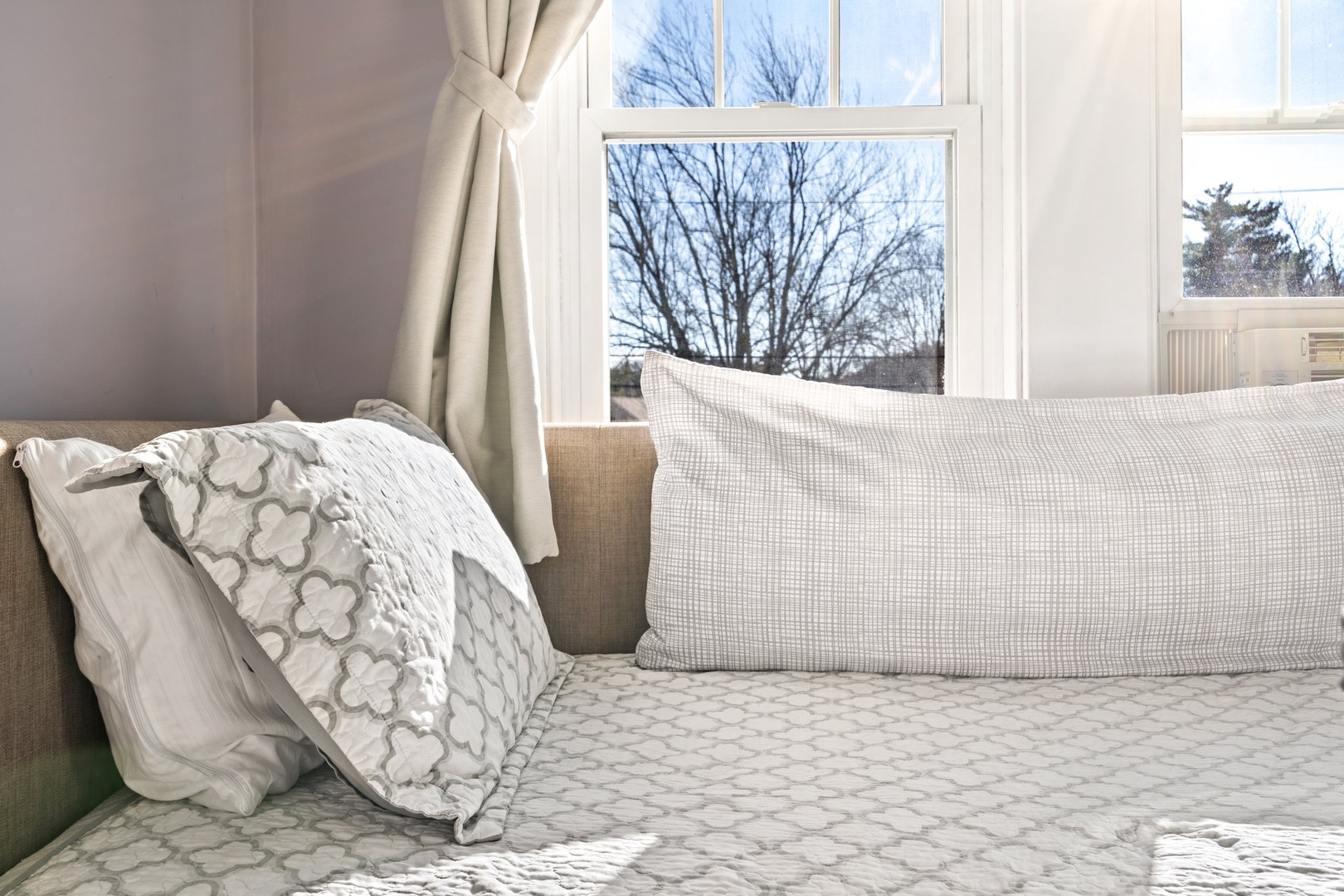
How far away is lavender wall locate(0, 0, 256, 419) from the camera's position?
3.38 feet

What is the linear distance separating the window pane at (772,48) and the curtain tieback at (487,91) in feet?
1.54

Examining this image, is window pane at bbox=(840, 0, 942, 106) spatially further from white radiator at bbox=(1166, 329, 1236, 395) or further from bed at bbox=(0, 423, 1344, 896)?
bed at bbox=(0, 423, 1344, 896)

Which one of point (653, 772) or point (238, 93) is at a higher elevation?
point (238, 93)

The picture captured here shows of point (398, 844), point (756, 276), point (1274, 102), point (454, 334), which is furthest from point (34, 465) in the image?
point (1274, 102)

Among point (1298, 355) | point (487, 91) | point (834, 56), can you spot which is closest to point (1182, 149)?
point (1298, 355)

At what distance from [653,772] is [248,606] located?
421mm

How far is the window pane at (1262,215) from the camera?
1.73 meters

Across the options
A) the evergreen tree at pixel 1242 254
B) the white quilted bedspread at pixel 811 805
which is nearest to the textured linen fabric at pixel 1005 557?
the white quilted bedspread at pixel 811 805

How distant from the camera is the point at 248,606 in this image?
27.4 inches

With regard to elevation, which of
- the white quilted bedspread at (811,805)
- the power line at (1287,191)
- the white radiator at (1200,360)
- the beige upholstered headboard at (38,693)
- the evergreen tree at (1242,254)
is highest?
the power line at (1287,191)

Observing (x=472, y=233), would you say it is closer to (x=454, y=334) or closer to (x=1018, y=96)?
(x=454, y=334)

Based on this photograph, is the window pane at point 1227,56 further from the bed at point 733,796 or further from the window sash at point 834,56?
the bed at point 733,796

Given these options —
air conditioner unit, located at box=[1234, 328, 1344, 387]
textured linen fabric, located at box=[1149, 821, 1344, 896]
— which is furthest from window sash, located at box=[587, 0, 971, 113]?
textured linen fabric, located at box=[1149, 821, 1344, 896]

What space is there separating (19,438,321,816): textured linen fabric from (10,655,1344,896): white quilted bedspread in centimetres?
3
